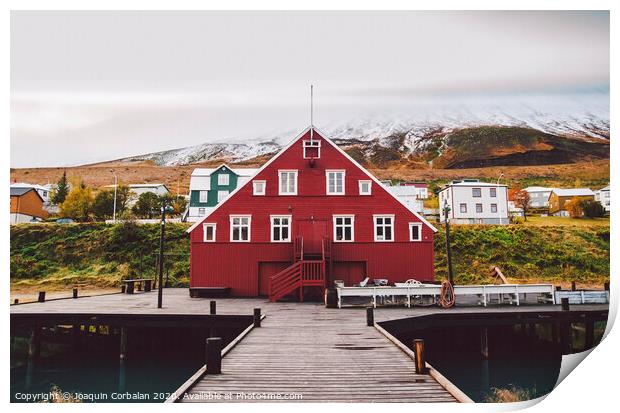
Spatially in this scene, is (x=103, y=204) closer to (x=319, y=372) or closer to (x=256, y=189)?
(x=256, y=189)

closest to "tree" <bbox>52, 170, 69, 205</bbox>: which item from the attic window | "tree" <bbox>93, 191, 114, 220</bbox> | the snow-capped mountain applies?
the snow-capped mountain

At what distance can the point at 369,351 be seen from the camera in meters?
8.58

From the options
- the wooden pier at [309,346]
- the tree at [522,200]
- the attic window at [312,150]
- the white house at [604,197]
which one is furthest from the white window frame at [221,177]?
the white house at [604,197]

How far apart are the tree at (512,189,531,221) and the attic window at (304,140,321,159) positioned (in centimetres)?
811

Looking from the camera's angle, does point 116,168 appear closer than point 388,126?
No

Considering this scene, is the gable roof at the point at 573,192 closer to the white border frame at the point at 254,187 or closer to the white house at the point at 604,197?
the white house at the point at 604,197

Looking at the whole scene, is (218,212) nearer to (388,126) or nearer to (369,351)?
(388,126)

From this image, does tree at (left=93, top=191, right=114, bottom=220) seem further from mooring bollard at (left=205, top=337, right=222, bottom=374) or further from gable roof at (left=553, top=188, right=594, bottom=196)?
gable roof at (left=553, top=188, right=594, bottom=196)

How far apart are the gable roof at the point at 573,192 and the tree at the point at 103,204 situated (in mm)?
20669

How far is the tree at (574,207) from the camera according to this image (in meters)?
12.3

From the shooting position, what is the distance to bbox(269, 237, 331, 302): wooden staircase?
17.8 m
